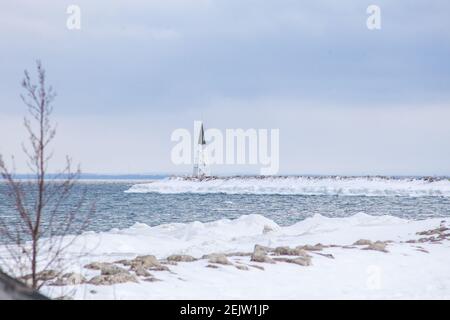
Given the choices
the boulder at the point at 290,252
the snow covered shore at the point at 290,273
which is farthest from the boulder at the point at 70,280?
the boulder at the point at 290,252

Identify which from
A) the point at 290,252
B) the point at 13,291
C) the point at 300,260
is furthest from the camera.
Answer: the point at 290,252

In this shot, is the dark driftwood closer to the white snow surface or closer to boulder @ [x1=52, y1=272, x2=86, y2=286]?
boulder @ [x1=52, y1=272, x2=86, y2=286]

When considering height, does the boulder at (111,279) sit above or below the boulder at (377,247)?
above

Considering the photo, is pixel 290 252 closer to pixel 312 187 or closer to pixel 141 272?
pixel 141 272

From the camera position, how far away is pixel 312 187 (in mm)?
95500

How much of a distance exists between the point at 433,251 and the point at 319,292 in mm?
7458

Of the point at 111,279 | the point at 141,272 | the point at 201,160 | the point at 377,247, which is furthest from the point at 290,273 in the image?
the point at 201,160

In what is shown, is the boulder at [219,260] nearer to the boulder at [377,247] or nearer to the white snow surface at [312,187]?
the boulder at [377,247]

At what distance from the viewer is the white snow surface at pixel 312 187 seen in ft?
279

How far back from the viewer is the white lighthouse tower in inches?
4676

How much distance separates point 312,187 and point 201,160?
3801 centimetres

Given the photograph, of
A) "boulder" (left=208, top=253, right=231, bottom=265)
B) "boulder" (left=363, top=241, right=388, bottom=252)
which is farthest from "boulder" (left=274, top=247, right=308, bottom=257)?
"boulder" (left=363, top=241, right=388, bottom=252)

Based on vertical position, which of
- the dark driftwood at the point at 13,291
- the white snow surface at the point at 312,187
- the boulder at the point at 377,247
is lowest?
the white snow surface at the point at 312,187

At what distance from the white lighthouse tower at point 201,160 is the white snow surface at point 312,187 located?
6.18 metres
